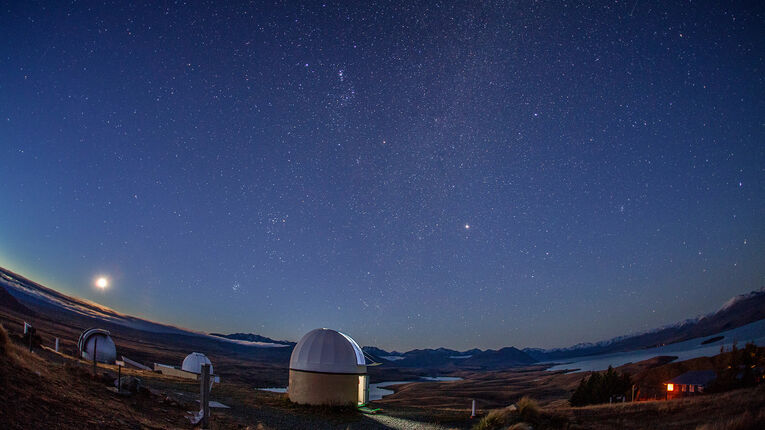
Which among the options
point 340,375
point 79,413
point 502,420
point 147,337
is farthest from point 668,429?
point 147,337

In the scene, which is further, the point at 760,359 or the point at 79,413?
the point at 760,359

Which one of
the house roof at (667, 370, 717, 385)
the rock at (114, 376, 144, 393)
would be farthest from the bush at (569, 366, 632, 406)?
the rock at (114, 376, 144, 393)

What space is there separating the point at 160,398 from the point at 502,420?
906 cm

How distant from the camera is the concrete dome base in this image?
15.5 meters

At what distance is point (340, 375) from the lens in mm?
15766

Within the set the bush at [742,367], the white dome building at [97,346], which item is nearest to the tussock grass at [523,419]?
the bush at [742,367]

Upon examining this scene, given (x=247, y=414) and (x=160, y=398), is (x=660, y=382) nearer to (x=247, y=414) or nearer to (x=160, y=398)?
(x=247, y=414)

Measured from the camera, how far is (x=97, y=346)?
24.5 m

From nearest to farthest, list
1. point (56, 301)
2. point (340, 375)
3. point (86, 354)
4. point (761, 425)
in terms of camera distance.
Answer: point (761, 425), point (340, 375), point (86, 354), point (56, 301)

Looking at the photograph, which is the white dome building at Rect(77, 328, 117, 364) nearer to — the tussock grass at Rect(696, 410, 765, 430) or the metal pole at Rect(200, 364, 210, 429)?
the metal pole at Rect(200, 364, 210, 429)

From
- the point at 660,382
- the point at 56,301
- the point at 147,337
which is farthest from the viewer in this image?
the point at 147,337

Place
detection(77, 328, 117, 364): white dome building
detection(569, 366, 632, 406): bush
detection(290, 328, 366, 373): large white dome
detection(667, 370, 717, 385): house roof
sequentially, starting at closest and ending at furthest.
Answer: detection(290, 328, 366, 373): large white dome < detection(77, 328, 117, 364): white dome building < detection(569, 366, 632, 406): bush < detection(667, 370, 717, 385): house roof

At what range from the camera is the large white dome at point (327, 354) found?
52.1 feet

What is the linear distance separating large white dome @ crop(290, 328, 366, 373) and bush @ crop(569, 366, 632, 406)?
2080 centimetres
